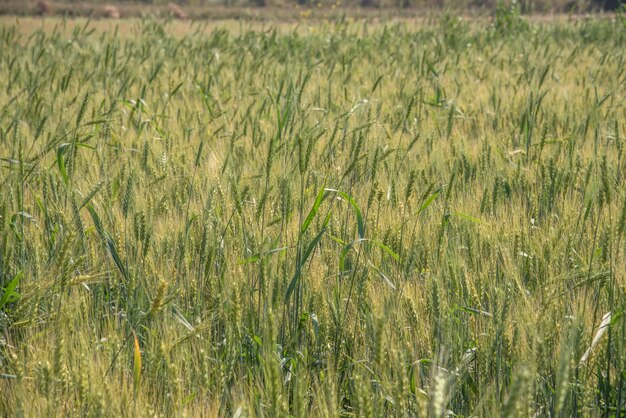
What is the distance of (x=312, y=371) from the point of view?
1416mm

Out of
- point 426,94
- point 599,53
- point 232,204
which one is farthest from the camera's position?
point 599,53

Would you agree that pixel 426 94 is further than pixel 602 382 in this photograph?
Yes

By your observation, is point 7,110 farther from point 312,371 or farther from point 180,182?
point 312,371

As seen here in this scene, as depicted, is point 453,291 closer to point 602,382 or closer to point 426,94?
point 602,382

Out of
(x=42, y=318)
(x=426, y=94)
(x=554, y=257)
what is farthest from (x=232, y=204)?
(x=426, y=94)

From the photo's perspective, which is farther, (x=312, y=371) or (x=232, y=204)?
(x=232, y=204)

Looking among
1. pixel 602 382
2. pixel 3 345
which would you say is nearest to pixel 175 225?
pixel 3 345

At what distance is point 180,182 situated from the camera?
229 cm

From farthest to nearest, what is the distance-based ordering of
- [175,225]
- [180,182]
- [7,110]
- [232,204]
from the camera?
[7,110] → [180,182] → [232,204] → [175,225]

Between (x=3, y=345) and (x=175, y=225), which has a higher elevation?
(x=175, y=225)

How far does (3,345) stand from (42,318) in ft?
0.44

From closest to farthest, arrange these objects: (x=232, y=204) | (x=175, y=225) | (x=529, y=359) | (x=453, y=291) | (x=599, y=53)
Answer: (x=529, y=359)
(x=453, y=291)
(x=175, y=225)
(x=232, y=204)
(x=599, y=53)

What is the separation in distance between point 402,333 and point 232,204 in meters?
0.81

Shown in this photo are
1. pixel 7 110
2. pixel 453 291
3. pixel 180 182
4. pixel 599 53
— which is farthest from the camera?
pixel 599 53
